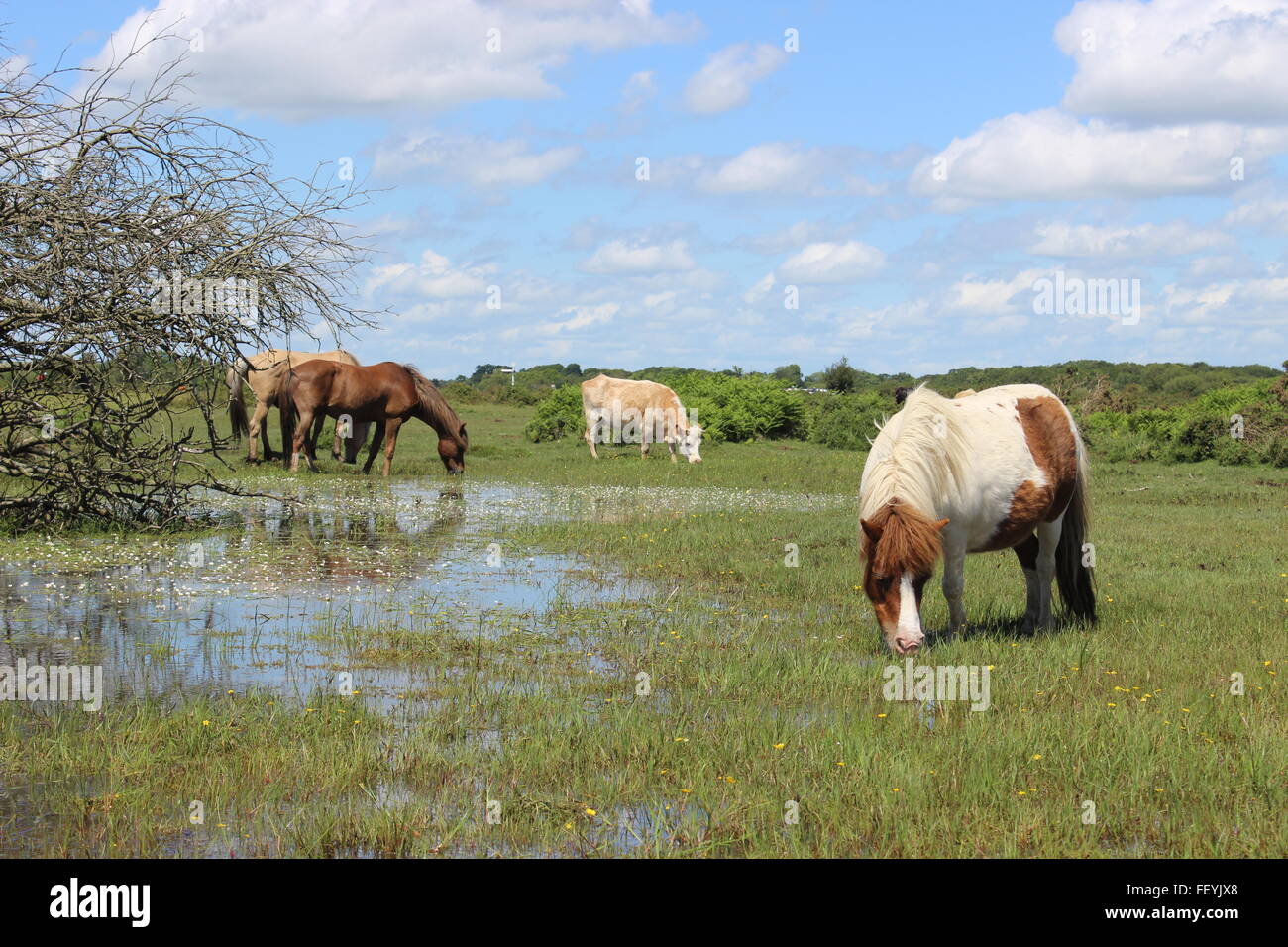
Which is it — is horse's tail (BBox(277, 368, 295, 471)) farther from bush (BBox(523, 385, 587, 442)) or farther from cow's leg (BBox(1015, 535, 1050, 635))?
cow's leg (BBox(1015, 535, 1050, 635))

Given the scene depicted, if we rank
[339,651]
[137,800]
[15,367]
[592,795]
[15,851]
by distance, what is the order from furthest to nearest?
[15,367], [339,651], [592,795], [137,800], [15,851]

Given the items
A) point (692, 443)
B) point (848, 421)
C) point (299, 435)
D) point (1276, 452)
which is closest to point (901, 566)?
point (299, 435)

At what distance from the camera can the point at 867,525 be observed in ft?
22.8

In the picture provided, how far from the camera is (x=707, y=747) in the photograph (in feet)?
17.8

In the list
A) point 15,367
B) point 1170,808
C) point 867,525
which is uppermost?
point 15,367

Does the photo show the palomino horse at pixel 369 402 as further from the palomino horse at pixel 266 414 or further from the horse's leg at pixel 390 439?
the palomino horse at pixel 266 414

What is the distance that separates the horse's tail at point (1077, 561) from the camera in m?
8.89

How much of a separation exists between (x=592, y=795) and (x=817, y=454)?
24.5m

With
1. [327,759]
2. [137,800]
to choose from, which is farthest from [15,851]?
[327,759]

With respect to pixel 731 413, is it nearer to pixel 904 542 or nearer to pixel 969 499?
pixel 969 499

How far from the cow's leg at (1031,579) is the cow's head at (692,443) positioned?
706 inches

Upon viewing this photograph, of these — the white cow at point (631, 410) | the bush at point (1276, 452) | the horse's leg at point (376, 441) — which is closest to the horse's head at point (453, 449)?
the horse's leg at point (376, 441)

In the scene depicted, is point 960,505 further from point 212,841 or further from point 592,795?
Answer: point 212,841

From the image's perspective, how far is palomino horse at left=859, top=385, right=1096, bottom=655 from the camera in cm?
687
